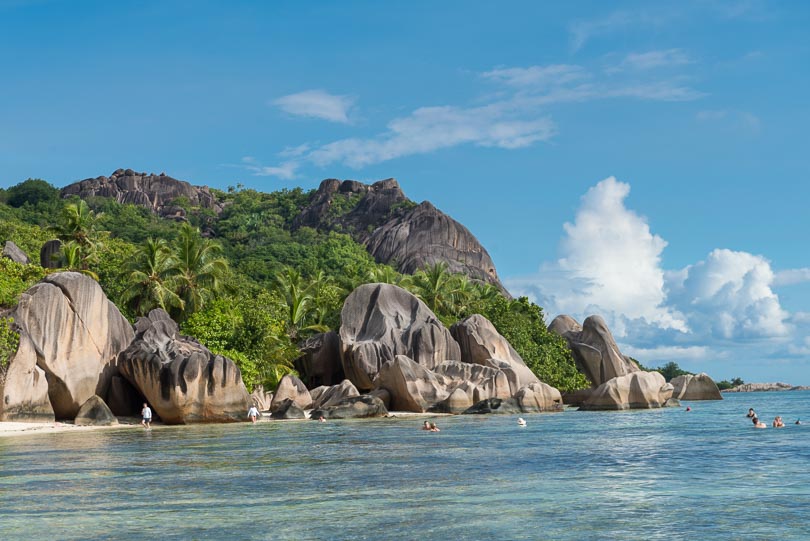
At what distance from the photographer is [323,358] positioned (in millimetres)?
48031

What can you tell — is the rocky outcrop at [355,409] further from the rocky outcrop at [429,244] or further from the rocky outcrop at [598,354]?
the rocky outcrop at [429,244]

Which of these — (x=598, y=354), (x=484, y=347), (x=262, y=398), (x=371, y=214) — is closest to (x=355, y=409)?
(x=262, y=398)

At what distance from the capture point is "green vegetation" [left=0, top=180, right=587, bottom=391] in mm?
40434

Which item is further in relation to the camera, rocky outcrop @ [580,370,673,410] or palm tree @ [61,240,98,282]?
rocky outcrop @ [580,370,673,410]

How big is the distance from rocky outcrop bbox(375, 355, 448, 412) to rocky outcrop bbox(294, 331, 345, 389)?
699 centimetres

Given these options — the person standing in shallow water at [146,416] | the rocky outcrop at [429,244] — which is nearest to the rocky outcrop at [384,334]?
the person standing in shallow water at [146,416]

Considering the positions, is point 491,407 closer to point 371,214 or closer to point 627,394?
point 627,394

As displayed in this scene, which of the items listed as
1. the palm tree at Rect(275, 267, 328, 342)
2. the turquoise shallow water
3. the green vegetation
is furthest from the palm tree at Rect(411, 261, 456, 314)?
the turquoise shallow water

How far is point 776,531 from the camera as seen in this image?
34.4 ft

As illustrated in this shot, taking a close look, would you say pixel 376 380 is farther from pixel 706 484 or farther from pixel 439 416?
pixel 706 484

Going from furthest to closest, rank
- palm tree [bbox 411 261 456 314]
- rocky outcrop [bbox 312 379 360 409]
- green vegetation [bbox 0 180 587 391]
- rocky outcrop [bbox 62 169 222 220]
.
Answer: rocky outcrop [bbox 62 169 222 220] → palm tree [bbox 411 261 456 314] → green vegetation [bbox 0 180 587 391] → rocky outcrop [bbox 312 379 360 409]

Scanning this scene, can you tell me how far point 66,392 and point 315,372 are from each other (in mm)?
17864

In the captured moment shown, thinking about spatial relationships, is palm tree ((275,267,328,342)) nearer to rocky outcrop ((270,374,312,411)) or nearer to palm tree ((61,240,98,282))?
rocky outcrop ((270,374,312,411))

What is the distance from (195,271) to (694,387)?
39365 mm
